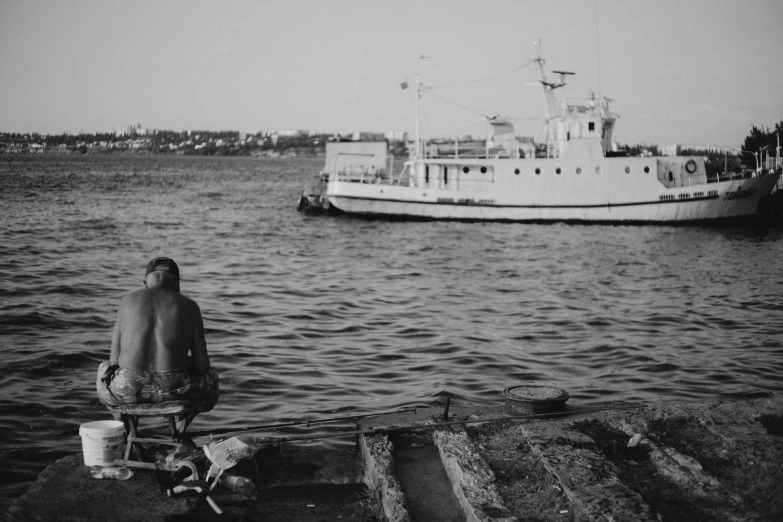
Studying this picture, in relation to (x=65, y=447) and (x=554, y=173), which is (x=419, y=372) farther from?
(x=554, y=173)

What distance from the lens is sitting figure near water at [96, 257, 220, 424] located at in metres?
5.29

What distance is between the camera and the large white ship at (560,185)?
1377 inches

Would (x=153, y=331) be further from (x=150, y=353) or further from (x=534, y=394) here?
(x=534, y=394)

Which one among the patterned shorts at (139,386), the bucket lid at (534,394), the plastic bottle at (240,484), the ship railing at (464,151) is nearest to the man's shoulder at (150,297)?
the patterned shorts at (139,386)

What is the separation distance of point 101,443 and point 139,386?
44 centimetres

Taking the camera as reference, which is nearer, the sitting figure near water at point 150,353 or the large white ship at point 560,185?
the sitting figure near water at point 150,353

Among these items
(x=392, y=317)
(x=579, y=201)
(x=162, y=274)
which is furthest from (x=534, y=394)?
(x=579, y=201)

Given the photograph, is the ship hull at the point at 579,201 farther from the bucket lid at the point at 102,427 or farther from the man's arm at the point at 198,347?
the bucket lid at the point at 102,427

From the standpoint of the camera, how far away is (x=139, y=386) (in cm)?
528

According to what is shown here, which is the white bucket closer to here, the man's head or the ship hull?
the man's head

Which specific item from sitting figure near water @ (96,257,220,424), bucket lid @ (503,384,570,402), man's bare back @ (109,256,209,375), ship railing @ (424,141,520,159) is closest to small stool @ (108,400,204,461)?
sitting figure near water @ (96,257,220,424)

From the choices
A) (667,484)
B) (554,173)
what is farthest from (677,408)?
(554,173)

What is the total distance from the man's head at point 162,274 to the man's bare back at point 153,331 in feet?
0.23

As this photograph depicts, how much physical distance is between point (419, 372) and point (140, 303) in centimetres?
597
